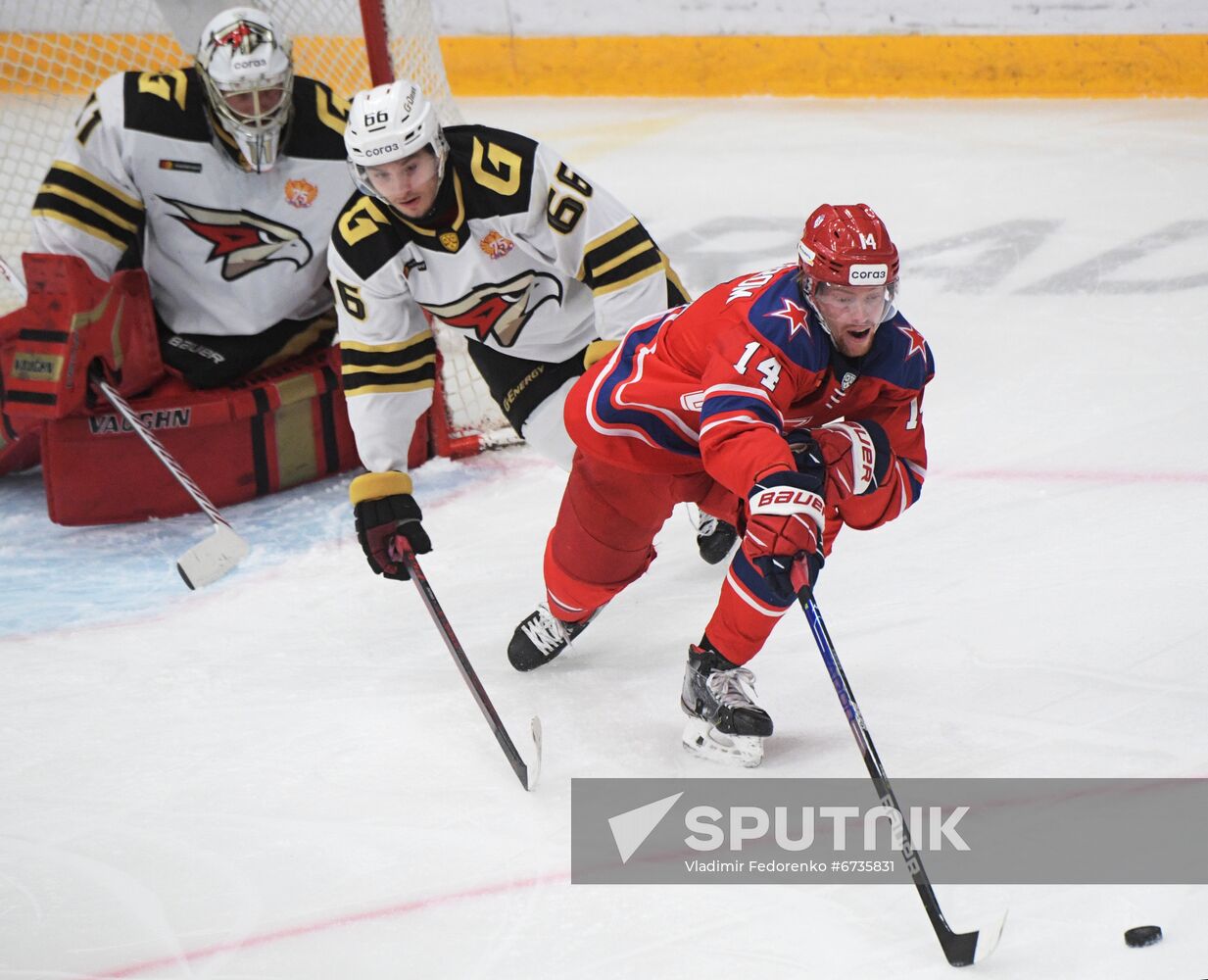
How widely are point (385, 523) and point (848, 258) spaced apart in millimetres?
901

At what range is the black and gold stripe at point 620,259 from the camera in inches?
99.7

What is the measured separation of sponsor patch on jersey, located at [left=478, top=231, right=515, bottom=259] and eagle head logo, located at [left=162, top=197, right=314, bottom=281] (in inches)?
31.8

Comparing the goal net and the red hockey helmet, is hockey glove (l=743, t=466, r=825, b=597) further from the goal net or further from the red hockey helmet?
the goal net

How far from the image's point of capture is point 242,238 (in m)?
3.18

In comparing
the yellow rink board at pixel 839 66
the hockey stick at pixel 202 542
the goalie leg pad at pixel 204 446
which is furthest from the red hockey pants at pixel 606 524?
the yellow rink board at pixel 839 66

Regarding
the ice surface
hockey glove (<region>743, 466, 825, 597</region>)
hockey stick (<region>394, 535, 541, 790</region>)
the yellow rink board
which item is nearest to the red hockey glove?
hockey glove (<region>743, 466, 825, 597</region>)

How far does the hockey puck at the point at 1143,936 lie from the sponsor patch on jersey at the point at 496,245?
1.53m

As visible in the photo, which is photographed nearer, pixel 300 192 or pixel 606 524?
pixel 606 524

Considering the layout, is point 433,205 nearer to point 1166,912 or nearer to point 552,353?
point 552,353

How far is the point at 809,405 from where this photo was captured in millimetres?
2076

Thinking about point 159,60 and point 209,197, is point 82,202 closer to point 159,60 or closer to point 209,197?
point 209,197

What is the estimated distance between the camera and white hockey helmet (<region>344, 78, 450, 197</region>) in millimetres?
2273

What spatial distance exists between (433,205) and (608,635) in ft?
2.67
